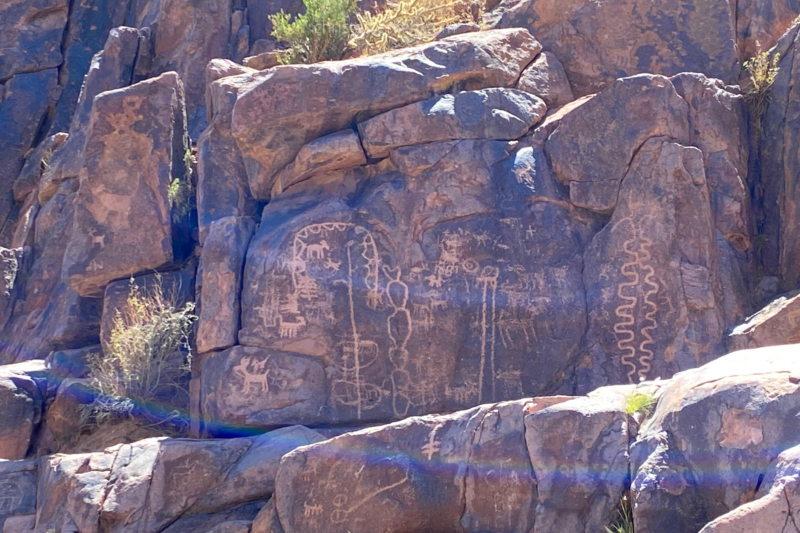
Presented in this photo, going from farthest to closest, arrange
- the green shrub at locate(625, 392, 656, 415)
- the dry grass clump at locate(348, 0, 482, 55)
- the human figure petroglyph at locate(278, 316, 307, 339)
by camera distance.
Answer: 1. the dry grass clump at locate(348, 0, 482, 55)
2. the human figure petroglyph at locate(278, 316, 307, 339)
3. the green shrub at locate(625, 392, 656, 415)

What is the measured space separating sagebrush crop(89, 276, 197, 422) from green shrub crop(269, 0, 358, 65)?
A: 3.26 m

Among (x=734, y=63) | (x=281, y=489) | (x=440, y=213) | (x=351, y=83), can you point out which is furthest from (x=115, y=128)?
(x=734, y=63)

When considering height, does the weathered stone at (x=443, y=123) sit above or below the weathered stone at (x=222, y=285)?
above

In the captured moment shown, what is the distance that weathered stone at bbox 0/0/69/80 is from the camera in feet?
50.7

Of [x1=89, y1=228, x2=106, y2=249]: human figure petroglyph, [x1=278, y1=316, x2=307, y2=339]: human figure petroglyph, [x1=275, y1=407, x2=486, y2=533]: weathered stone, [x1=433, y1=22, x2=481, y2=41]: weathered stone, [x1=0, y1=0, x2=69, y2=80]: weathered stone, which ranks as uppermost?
[x1=0, y1=0, x2=69, y2=80]: weathered stone

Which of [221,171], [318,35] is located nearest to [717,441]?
[221,171]

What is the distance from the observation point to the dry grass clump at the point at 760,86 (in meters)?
9.32

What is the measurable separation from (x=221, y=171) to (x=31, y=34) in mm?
7908

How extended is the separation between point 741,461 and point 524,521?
1.38 meters

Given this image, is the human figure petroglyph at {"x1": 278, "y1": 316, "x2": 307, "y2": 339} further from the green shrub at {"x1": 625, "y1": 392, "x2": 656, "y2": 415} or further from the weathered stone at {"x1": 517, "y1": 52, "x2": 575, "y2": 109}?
the green shrub at {"x1": 625, "y1": 392, "x2": 656, "y2": 415}

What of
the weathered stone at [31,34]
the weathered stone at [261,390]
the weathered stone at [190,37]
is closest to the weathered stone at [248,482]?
the weathered stone at [261,390]

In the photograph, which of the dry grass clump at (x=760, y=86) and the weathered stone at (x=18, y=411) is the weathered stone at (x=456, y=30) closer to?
the dry grass clump at (x=760, y=86)

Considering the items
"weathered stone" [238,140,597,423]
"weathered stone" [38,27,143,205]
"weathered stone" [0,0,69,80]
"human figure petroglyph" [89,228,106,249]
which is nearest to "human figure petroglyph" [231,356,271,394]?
"weathered stone" [238,140,597,423]

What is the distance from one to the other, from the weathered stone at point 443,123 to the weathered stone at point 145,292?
2423 millimetres
